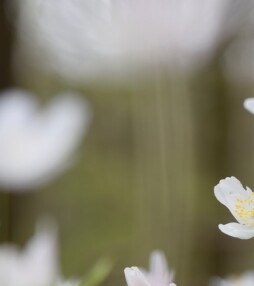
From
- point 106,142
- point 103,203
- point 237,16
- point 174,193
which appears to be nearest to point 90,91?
point 106,142

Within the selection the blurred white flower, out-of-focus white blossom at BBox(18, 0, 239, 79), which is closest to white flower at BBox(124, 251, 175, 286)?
the blurred white flower

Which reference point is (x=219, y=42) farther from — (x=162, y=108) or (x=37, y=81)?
(x=37, y=81)

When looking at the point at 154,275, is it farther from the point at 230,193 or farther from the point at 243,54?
the point at 243,54

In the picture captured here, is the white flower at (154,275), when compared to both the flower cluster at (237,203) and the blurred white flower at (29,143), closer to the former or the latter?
the flower cluster at (237,203)

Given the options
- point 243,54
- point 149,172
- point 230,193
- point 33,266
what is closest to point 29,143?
point 33,266

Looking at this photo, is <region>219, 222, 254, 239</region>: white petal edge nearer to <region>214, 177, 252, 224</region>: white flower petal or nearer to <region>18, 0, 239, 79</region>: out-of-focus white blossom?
<region>214, 177, 252, 224</region>: white flower petal

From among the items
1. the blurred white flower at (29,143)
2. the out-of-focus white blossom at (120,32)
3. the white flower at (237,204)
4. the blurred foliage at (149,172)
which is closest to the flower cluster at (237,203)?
the white flower at (237,204)
